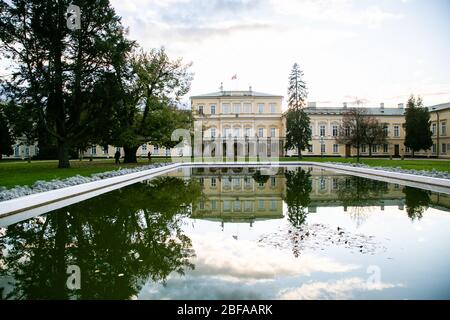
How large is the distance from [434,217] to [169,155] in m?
46.1

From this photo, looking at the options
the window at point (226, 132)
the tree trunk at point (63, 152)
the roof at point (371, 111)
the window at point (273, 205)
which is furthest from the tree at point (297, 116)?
the window at point (273, 205)

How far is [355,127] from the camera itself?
35750 mm

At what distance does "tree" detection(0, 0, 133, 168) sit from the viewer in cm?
1759

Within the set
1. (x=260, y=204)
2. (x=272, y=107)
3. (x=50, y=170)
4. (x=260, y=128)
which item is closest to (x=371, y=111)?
(x=272, y=107)

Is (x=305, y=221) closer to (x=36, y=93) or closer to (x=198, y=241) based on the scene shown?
(x=198, y=241)

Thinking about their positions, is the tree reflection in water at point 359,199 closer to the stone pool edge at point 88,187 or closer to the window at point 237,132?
the stone pool edge at point 88,187

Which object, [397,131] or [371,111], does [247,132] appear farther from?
[397,131]

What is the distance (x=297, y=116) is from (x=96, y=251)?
36.9 meters

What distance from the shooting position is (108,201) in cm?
882

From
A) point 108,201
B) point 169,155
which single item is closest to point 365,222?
point 108,201

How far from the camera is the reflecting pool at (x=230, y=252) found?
3.35 m

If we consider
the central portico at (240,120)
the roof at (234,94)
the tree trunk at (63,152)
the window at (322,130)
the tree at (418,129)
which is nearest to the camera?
the tree trunk at (63,152)

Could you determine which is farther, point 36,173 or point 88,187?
point 36,173

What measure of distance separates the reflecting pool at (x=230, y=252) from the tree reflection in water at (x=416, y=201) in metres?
0.04
